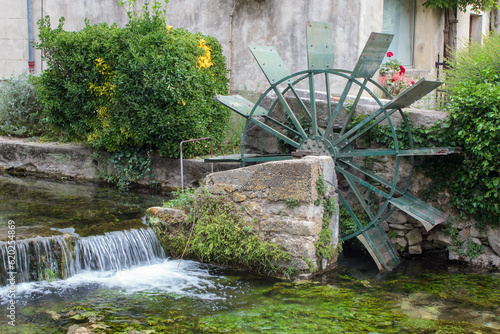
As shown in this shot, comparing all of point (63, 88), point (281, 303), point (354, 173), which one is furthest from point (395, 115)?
point (63, 88)

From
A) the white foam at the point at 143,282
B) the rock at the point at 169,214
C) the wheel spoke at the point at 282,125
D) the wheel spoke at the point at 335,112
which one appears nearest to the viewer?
the white foam at the point at 143,282

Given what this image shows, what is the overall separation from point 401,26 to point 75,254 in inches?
319

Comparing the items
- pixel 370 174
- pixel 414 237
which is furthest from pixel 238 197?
pixel 414 237

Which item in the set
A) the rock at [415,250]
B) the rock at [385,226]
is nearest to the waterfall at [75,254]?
the rock at [385,226]

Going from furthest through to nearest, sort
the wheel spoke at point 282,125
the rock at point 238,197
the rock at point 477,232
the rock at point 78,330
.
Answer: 1. the wheel spoke at point 282,125
2. the rock at point 477,232
3. the rock at point 238,197
4. the rock at point 78,330

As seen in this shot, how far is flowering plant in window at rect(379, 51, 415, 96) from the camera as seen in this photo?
8.98 metres

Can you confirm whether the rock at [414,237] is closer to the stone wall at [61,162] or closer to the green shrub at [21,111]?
the stone wall at [61,162]

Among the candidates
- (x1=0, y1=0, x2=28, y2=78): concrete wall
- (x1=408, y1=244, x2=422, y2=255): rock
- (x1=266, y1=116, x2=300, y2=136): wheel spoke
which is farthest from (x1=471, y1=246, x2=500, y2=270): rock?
(x1=0, y1=0, x2=28, y2=78): concrete wall

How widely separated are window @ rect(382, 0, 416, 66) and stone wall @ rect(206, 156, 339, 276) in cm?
588

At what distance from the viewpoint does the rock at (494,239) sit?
571cm

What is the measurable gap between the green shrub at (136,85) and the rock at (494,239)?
4.36 meters

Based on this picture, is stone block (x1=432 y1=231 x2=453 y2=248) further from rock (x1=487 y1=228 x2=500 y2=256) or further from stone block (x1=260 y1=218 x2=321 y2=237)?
stone block (x1=260 y1=218 x2=321 y2=237)

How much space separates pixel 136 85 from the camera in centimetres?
776

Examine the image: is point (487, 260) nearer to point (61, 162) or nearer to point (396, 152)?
point (396, 152)
